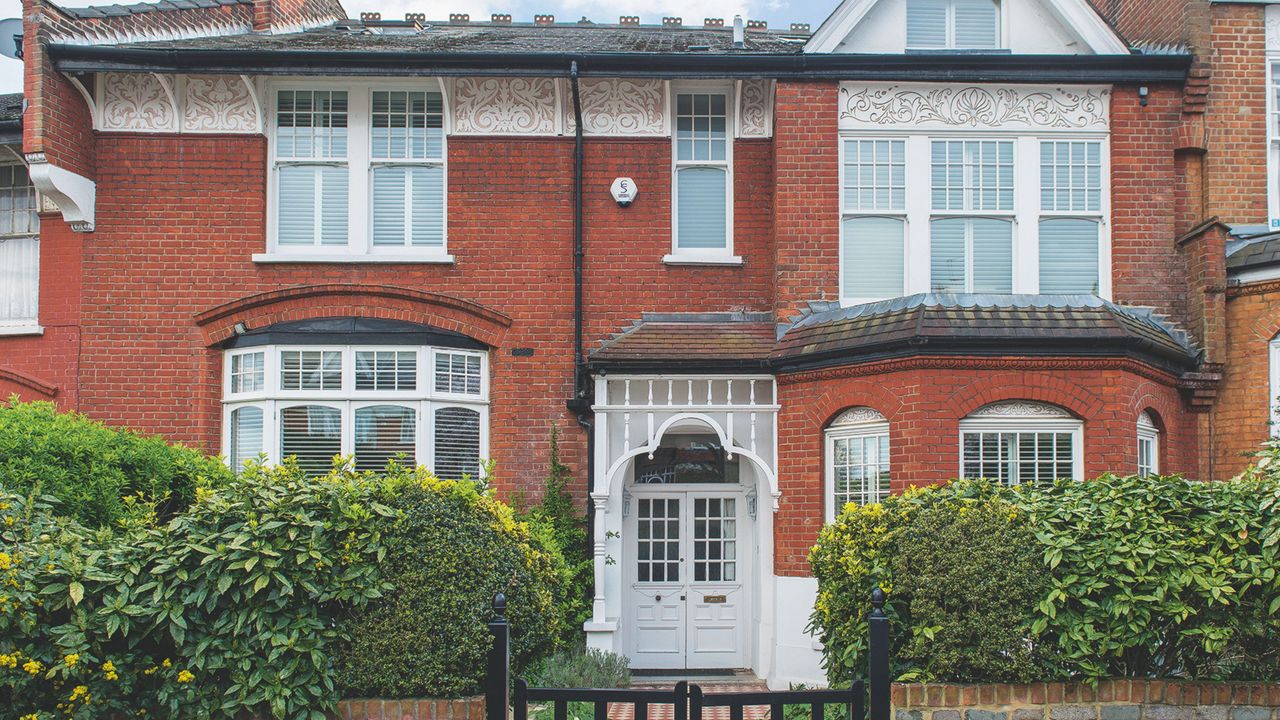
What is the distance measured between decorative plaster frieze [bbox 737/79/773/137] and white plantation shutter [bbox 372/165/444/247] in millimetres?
3851

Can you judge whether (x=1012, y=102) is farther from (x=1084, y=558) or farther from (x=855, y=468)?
(x=1084, y=558)

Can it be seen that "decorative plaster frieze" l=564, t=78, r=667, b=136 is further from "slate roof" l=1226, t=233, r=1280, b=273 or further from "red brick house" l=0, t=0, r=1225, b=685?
"slate roof" l=1226, t=233, r=1280, b=273

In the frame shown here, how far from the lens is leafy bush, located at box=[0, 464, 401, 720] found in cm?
725

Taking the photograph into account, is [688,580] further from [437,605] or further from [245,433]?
[437,605]

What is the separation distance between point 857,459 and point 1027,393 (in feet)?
6.45

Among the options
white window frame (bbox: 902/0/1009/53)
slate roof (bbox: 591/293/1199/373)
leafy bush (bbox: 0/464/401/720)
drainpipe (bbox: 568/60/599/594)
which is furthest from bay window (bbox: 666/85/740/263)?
leafy bush (bbox: 0/464/401/720)

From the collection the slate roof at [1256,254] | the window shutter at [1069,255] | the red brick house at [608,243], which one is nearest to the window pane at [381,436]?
the red brick house at [608,243]

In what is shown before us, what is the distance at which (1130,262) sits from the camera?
13.7 m

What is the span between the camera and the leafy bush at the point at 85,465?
9.86 m

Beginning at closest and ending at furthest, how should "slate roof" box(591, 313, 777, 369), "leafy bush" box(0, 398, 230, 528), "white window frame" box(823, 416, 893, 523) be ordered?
"leafy bush" box(0, 398, 230, 528)
"white window frame" box(823, 416, 893, 523)
"slate roof" box(591, 313, 777, 369)

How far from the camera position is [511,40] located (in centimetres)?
1574

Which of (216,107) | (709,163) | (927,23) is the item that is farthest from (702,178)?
(216,107)

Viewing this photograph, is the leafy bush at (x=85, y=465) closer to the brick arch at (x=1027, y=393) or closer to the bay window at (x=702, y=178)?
the bay window at (x=702, y=178)

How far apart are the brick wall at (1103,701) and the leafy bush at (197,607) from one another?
391 centimetres
